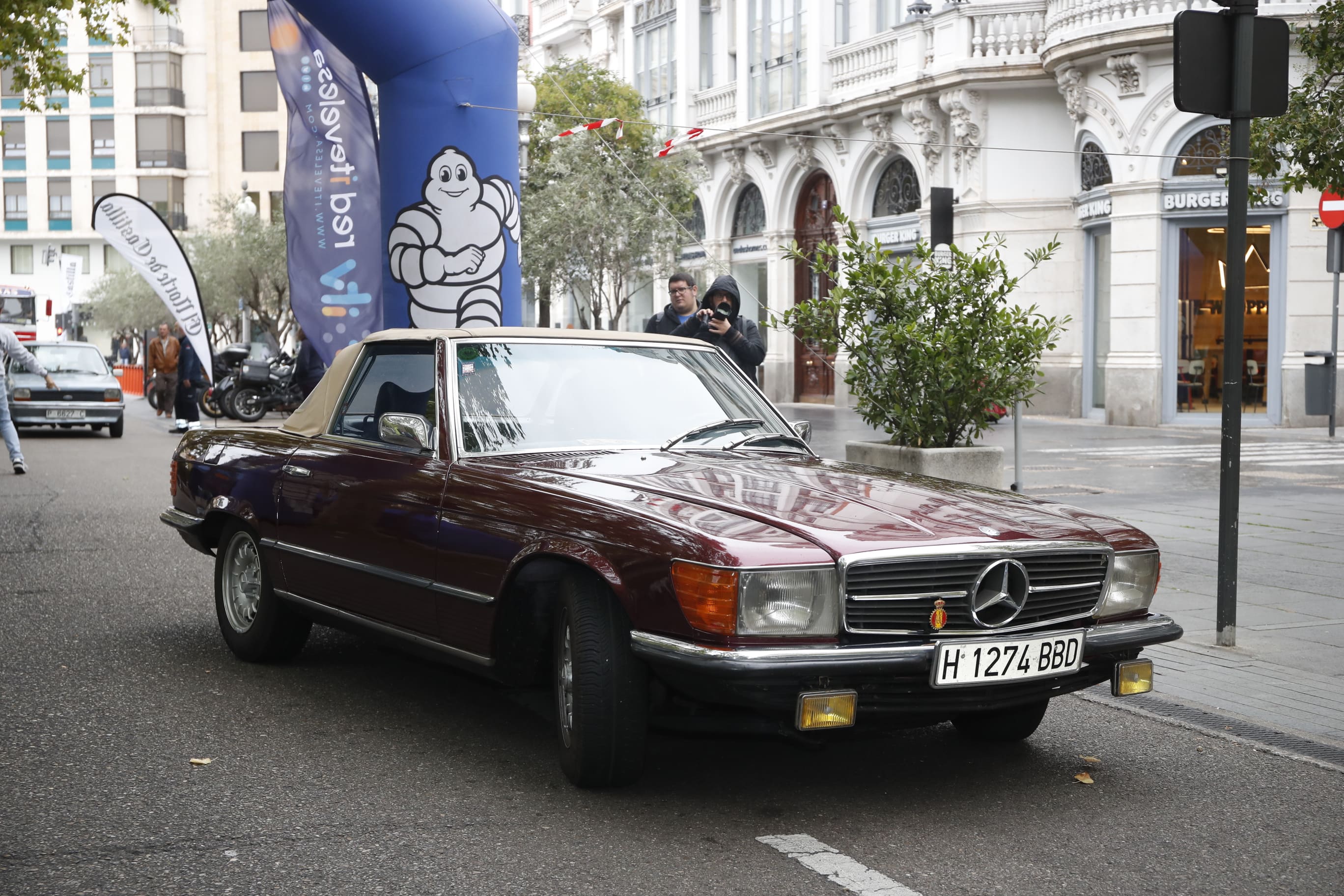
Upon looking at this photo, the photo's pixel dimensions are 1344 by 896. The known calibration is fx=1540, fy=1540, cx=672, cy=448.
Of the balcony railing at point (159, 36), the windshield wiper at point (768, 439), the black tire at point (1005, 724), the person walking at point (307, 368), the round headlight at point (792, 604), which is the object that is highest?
the balcony railing at point (159, 36)

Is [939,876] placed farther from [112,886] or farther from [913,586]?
[112,886]

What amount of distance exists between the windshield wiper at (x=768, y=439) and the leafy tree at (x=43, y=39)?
12363 mm

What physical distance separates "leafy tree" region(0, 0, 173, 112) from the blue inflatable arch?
18.3ft

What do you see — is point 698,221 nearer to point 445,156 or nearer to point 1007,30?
point 1007,30

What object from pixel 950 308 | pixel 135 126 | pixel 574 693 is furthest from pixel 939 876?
pixel 135 126

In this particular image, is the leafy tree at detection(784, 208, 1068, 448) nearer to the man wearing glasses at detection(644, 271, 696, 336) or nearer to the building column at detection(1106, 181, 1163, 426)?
the man wearing glasses at detection(644, 271, 696, 336)

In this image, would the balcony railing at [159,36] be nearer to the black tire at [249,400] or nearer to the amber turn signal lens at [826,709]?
the black tire at [249,400]

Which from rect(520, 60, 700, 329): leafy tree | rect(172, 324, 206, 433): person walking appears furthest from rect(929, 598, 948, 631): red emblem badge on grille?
rect(520, 60, 700, 329): leafy tree

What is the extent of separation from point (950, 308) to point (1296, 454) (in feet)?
32.9

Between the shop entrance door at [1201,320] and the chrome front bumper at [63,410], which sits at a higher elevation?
the shop entrance door at [1201,320]

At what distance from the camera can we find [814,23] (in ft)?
107

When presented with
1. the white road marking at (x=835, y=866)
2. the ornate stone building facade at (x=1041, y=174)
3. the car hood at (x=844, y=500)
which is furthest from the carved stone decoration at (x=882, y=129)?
the white road marking at (x=835, y=866)

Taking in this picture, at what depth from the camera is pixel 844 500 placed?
15.8 feet

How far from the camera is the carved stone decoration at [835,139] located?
3266 centimetres
